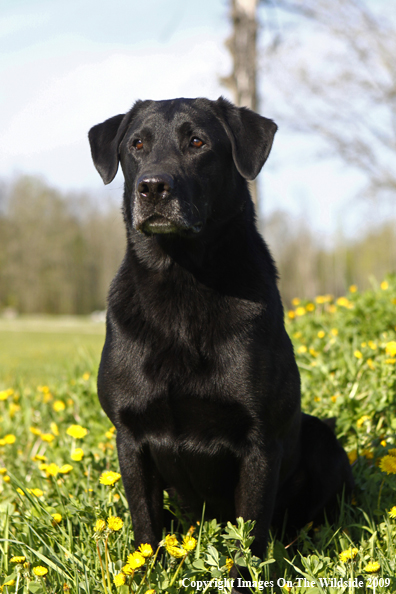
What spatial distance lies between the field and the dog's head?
103 cm

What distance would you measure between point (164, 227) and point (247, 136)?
1.94 ft

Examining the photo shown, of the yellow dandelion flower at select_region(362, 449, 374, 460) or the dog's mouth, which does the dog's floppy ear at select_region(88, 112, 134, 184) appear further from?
the yellow dandelion flower at select_region(362, 449, 374, 460)

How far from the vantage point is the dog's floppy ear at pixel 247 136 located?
234cm

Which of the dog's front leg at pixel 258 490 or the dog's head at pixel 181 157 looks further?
the dog's head at pixel 181 157

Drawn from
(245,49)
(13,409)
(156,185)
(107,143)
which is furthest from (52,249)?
(156,185)

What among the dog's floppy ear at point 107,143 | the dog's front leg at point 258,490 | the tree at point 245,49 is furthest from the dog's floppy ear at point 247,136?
the tree at point 245,49

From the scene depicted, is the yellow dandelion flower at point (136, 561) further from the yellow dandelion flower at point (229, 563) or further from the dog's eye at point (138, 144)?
the dog's eye at point (138, 144)

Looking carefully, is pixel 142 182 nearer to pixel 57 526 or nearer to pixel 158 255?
pixel 158 255

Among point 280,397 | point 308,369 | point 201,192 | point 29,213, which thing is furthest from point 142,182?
point 29,213

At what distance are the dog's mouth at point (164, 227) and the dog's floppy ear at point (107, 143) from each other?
39cm

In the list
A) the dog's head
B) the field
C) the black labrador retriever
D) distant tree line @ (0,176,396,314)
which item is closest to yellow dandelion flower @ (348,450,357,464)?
the field

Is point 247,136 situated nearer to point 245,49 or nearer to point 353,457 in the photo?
point 353,457

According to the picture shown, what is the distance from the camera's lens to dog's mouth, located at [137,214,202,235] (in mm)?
2197

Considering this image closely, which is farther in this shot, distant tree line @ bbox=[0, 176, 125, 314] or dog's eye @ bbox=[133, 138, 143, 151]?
distant tree line @ bbox=[0, 176, 125, 314]
